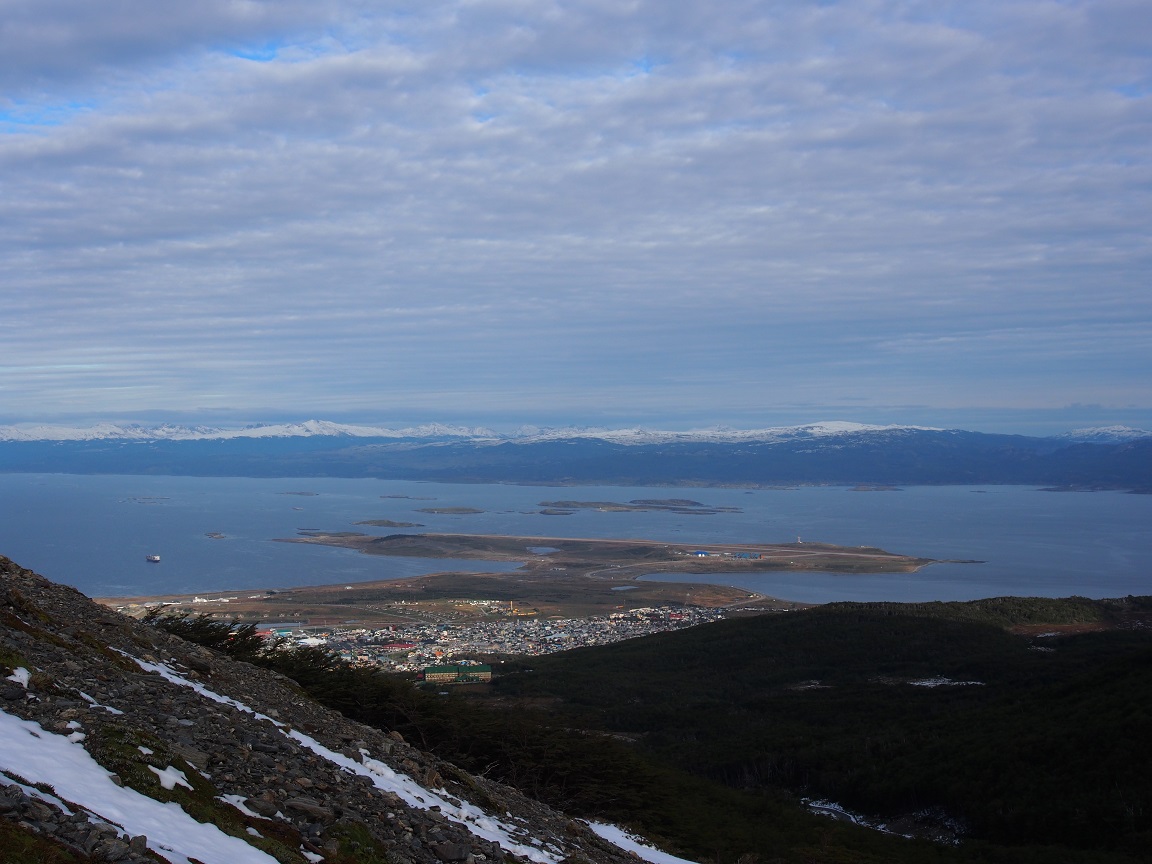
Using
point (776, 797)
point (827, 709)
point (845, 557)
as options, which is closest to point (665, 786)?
point (776, 797)

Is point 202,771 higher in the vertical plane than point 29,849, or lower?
lower

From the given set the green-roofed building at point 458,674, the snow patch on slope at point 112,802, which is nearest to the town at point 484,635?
the green-roofed building at point 458,674

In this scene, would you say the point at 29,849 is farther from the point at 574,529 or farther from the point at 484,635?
the point at 574,529

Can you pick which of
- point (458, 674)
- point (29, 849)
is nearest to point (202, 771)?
point (29, 849)

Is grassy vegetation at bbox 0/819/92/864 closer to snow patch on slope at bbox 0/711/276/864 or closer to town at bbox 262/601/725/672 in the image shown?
snow patch on slope at bbox 0/711/276/864

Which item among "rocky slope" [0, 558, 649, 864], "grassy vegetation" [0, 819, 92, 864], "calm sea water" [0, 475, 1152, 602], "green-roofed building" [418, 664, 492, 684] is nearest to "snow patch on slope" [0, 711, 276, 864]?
"rocky slope" [0, 558, 649, 864]
